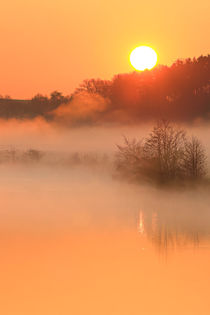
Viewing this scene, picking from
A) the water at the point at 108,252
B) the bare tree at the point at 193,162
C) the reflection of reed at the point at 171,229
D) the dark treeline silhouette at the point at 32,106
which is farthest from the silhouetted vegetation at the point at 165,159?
the dark treeline silhouette at the point at 32,106

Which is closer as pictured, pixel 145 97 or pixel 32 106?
pixel 145 97

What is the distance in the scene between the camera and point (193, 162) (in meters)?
58.5

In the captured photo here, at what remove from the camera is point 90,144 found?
284 feet

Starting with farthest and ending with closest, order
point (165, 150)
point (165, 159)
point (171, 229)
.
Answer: point (165, 150) < point (165, 159) < point (171, 229)

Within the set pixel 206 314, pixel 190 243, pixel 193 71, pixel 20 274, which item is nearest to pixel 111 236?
pixel 190 243

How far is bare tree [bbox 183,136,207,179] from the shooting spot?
58.3 m

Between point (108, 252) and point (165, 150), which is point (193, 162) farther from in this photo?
point (108, 252)

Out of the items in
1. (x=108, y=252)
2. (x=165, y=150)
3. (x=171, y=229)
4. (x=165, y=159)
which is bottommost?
(x=108, y=252)

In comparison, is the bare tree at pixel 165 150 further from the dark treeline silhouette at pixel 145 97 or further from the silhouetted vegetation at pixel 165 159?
the dark treeline silhouette at pixel 145 97

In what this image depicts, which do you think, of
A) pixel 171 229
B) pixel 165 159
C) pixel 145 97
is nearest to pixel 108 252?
pixel 171 229

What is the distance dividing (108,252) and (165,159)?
16.9 m

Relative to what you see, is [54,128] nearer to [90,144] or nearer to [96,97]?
[90,144]

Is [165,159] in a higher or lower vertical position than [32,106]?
lower

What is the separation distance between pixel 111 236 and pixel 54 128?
41824 millimetres
